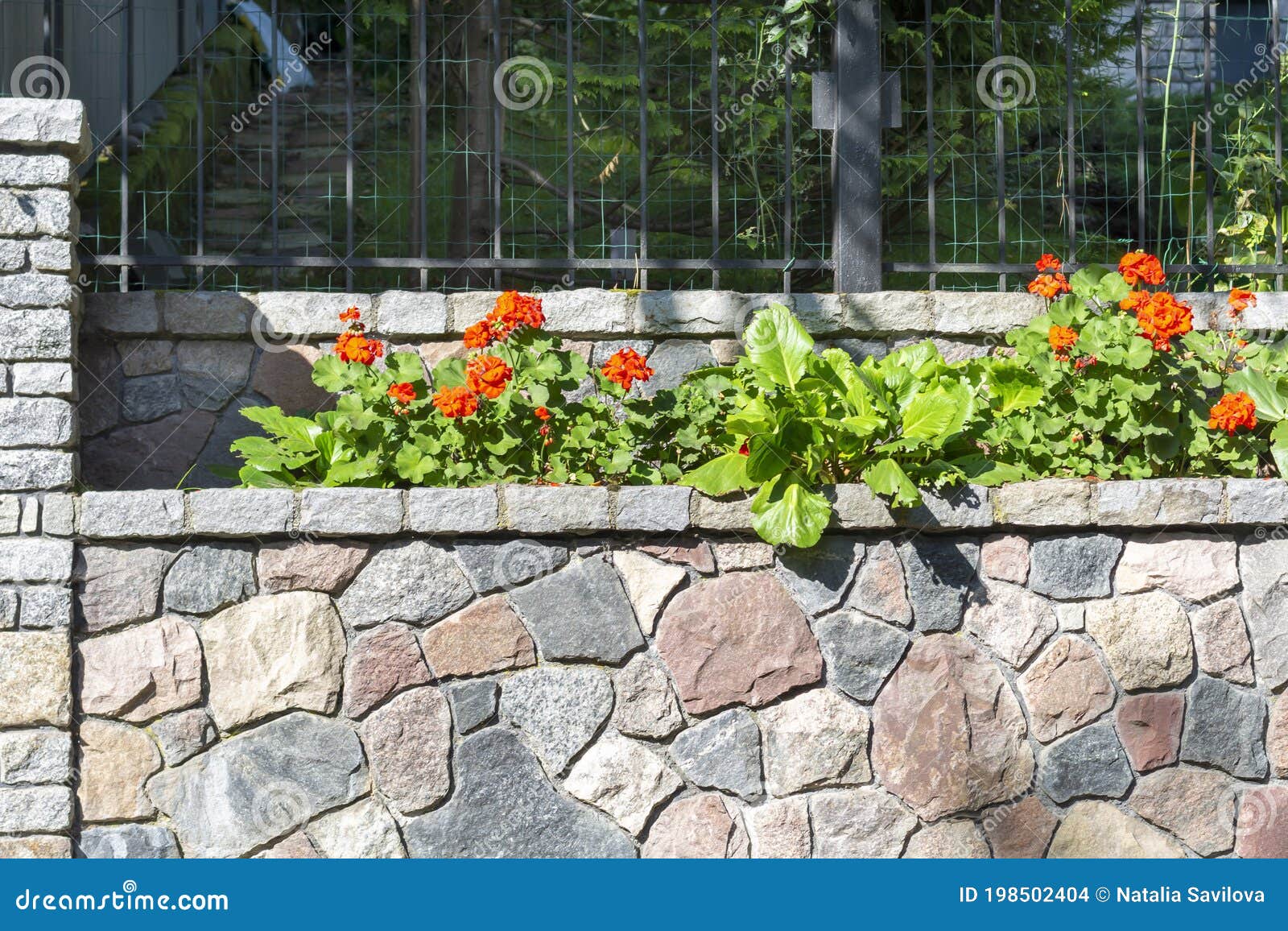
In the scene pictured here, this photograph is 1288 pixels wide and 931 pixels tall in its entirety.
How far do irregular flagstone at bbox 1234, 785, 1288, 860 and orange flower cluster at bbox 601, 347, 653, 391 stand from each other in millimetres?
2106

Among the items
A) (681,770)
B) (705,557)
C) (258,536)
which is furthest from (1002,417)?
(258,536)

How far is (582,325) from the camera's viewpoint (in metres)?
4.06

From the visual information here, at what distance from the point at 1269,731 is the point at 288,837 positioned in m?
2.76

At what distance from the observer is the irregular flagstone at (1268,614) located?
135 inches

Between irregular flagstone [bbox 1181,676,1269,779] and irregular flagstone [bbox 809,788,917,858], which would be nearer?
irregular flagstone [bbox 809,788,917,858]

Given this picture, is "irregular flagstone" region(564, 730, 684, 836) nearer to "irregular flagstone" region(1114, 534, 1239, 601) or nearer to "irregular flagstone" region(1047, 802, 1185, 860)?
"irregular flagstone" region(1047, 802, 1185, 860)

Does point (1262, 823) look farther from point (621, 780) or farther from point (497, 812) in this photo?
point (497, 812)

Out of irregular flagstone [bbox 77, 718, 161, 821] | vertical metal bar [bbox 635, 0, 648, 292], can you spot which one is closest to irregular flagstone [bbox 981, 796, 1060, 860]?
vertical metal bar [bbox 635, 0, 648, 292]

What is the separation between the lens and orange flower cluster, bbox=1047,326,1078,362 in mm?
3514

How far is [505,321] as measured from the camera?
11.3 ft

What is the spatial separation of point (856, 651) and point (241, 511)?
171 centimetres

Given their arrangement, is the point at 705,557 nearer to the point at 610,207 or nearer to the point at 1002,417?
the point at 1002,417

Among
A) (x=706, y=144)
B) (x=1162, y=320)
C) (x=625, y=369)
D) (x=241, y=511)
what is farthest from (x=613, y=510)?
(x=706, y=144)

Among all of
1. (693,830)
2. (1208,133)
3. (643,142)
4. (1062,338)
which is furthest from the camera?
(1208,133)
